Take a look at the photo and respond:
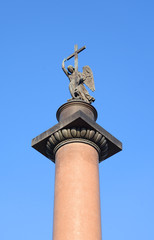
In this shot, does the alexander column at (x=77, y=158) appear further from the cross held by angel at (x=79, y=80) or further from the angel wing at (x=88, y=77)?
the angel wing at (x=88, y=77)

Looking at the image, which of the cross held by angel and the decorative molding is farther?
the cross held by angel

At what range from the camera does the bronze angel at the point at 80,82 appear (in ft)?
44.6

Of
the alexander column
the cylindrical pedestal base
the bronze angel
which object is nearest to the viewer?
the cylindrical pedestal base

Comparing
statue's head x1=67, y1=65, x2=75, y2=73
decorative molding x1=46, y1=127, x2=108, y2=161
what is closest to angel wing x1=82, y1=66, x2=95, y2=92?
statue's head x1=67, y1=65, x2=75, y2=73

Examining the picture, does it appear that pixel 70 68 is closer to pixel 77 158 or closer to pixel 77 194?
pixel 77 158

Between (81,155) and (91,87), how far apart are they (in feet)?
11.1

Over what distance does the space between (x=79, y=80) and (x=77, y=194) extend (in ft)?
13.9

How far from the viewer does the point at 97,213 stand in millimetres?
10961

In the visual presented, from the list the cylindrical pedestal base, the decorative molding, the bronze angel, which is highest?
the bronze angel

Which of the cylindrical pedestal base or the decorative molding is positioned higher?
the decorative molding

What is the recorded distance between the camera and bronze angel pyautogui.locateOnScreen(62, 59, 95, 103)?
44.6 feet

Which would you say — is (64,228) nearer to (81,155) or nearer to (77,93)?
(81,155)

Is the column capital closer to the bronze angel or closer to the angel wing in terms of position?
the bronze angel

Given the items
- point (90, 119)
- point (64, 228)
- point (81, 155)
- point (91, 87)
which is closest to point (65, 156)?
point (81, 155)
